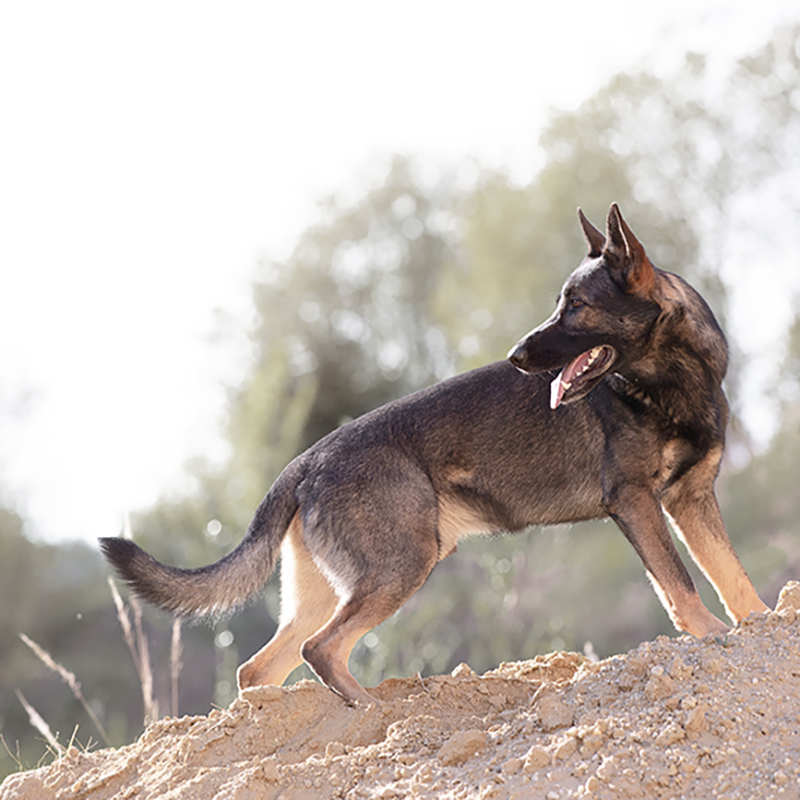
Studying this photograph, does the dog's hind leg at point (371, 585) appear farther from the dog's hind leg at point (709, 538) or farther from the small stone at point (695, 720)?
the small stone at point (695, 720)

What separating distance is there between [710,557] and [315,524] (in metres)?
1.93

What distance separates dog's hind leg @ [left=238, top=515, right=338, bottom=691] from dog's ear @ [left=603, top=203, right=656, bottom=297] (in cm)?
199

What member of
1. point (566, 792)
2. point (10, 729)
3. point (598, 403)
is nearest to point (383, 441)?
point (598, 403)

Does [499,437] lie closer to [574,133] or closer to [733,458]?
[733,458]

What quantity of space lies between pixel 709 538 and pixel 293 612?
210 centimetres

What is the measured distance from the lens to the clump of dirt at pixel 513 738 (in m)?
2.35

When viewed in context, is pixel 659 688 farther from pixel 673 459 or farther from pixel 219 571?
pixel 219 571

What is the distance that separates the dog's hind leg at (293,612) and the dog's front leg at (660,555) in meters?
1.50

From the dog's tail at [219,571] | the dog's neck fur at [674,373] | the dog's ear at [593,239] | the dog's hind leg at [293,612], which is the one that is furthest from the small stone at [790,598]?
the dog's tail at [219,571]

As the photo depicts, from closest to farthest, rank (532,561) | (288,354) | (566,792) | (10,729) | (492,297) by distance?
(566,792) → (532,561) → (10,729) → (492,297) → (288,354)

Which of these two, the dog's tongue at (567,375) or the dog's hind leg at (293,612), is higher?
A: the dog's tongue at (567,375)

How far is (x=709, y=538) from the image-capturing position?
12.9 ft

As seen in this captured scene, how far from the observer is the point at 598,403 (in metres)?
4.02

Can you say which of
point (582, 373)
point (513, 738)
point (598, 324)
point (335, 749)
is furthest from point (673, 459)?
point (335, 749)
